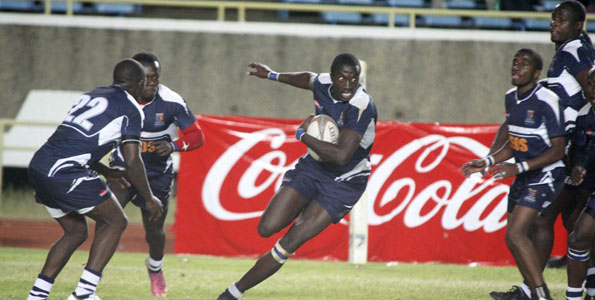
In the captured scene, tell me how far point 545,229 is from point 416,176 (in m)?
3.39

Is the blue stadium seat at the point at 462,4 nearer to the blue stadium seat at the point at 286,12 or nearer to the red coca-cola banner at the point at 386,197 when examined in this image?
the blue stadium seat at the point at 286,12

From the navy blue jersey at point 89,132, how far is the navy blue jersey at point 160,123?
136 centimetres

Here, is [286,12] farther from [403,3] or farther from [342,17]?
[403,3]

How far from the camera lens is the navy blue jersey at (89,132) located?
5160 mm

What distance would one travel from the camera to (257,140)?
9.94 meters

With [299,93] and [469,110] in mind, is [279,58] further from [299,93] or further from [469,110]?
[469,110]

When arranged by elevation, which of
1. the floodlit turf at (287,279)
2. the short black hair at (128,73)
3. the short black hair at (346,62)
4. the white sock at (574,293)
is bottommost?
the floodlit turf at (287,279)

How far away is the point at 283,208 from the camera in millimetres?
5871

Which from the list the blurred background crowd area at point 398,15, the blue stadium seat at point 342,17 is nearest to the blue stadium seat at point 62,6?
the blurred background crowd area at point 398,15

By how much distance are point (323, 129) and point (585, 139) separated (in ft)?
7.87

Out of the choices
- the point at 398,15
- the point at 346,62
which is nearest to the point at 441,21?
the point at 398,15

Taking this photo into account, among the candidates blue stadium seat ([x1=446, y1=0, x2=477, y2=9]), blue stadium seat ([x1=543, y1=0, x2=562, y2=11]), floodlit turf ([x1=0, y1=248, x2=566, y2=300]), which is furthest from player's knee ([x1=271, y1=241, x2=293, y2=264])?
blue stadium seat ([x1=543, y1=0, x2=562, y2=11])

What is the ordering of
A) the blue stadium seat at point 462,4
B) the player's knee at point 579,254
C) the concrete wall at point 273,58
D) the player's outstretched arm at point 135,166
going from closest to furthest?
the player's outstretched arm at point 135,166
the player's knee at point 579,254
the concrete wall at point 273,58
the blue stadium seat at point 462,4

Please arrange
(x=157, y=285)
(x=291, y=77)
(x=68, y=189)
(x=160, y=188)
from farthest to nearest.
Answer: (x=160, y=188) → (x=157, y=285) → (x=291, y=77) → (x=68, y=189)
